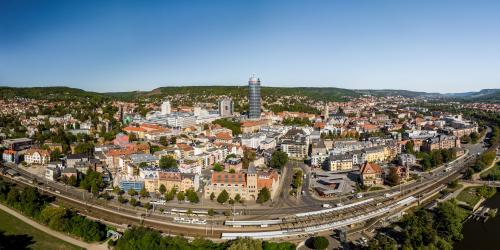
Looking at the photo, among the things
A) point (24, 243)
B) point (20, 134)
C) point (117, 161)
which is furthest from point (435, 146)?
point (20, 134)

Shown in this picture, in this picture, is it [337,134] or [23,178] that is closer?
[23,178]

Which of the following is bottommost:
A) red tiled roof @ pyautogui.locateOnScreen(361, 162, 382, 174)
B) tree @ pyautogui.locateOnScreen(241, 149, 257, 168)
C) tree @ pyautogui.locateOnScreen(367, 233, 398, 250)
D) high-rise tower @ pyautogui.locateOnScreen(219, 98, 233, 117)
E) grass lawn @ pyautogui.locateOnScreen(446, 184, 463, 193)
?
grass lawn @ pyautogui.locateOnScreen(446, 184, 463, 193)

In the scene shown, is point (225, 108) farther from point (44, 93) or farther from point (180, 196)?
point (44, 93)

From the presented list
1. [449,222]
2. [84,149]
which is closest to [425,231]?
[449,222]

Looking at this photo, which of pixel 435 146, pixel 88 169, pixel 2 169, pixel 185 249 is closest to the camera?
pixel 185 249

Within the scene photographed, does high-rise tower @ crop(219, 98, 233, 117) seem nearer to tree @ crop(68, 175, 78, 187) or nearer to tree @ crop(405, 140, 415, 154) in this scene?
tree @ crop(405, 140, 415, 154)

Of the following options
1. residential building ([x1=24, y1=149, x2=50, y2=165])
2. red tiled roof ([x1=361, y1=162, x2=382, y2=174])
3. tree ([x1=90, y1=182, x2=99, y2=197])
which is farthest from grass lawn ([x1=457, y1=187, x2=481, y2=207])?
residential building ([x1=24, y1=149, x2=50, y2=165])

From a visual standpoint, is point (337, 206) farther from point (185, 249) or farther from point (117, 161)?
point (117, 161)
